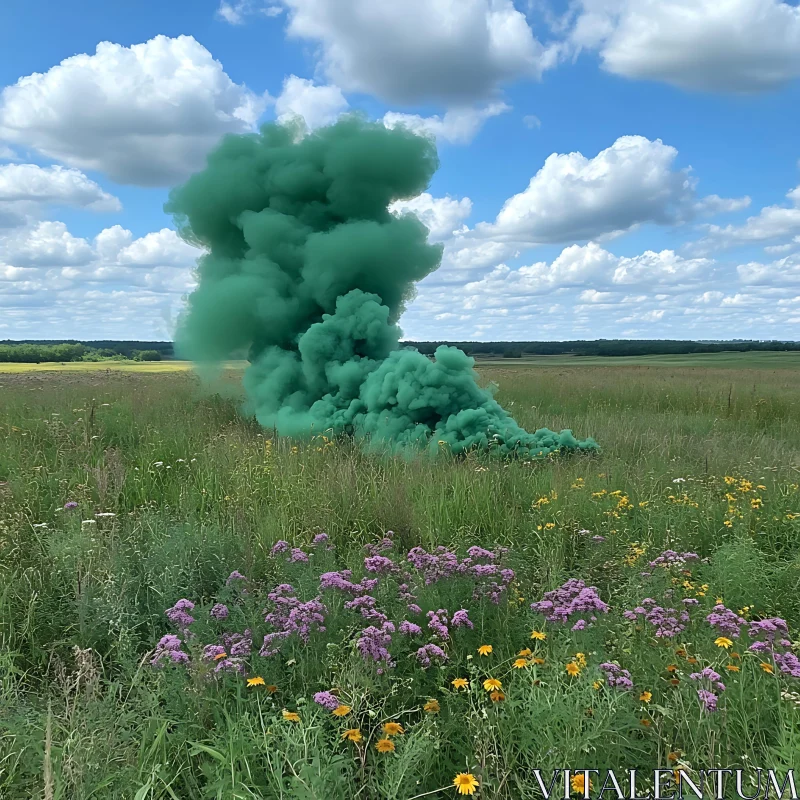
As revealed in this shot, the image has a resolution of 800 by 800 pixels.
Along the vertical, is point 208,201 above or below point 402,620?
above

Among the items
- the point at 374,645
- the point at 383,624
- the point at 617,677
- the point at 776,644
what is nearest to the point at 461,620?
the point at 383,624

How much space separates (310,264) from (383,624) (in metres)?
9.38

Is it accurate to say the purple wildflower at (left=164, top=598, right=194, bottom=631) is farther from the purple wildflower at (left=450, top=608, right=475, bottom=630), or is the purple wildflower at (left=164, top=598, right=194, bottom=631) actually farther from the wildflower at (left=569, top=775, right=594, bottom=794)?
the wildflower at (left=569, top=775, right=594, bottom=794)

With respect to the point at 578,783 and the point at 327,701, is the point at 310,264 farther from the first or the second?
the point at 578,783

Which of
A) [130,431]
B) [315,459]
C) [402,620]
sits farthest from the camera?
[130,431]

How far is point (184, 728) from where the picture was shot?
283 centimetres

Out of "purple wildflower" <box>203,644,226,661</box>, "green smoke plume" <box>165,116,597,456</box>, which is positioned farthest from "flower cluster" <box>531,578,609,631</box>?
"green smoke plume" <box>165,116,597,456</box>

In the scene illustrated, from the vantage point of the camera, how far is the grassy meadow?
256 cm

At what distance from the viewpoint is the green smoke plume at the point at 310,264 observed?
11055 millimetres

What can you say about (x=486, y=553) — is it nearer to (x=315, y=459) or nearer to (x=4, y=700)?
(x=4, y=700)

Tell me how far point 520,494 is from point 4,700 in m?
4.95

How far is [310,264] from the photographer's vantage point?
11648mm

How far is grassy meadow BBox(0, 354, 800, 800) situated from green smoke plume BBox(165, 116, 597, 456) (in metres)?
3.36

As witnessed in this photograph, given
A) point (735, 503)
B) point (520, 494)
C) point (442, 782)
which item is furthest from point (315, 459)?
point (442, 782)
